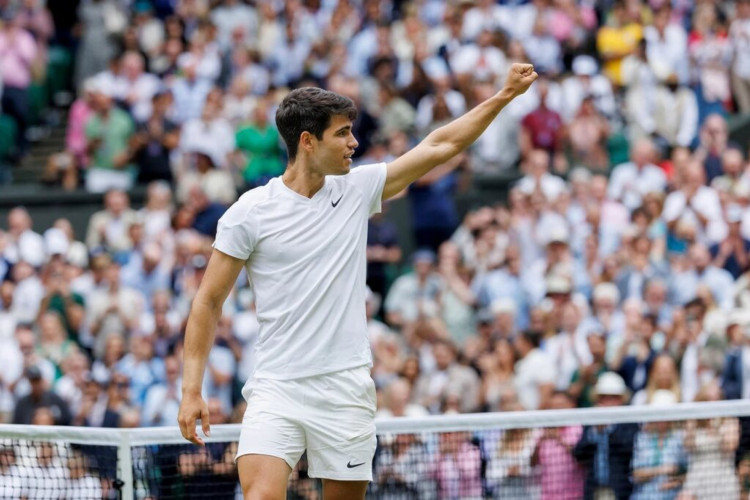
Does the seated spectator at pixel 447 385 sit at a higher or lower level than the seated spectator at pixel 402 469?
higher

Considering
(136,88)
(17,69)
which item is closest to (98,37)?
(17,69)

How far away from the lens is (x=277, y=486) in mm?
6469

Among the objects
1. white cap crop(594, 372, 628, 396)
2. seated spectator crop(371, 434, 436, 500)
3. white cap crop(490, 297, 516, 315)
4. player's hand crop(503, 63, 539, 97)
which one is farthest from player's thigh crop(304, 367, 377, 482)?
white cap crop(490, 297, 516, 315)

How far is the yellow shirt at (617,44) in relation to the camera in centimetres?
1778

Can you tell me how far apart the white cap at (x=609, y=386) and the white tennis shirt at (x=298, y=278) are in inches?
204

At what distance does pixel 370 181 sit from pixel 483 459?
242cm

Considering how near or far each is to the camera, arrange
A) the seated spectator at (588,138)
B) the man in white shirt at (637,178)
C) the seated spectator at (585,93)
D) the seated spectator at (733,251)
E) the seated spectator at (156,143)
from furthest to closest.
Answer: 1. the seated spectator at (156,143)
2. the seated spectator at (585,93)
3. the seated spectator at (588,138)
4. the man in white shirt at (637,178)
5. the seated spectator at (733,251)

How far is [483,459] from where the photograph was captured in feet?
28.6

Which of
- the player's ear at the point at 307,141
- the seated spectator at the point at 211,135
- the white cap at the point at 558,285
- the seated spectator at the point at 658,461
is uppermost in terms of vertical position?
the seated spectator at the point at 211,135

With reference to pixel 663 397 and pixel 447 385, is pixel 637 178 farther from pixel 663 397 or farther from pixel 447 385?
pixel 663 397

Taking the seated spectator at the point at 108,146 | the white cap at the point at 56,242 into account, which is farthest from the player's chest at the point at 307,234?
the seated spectator at the point at 108,146

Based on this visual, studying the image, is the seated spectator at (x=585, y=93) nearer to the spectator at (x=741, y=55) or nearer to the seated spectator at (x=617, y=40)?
the seated spectator at (x=617, y=40)

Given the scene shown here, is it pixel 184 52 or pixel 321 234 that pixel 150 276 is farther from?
pixel 321 234

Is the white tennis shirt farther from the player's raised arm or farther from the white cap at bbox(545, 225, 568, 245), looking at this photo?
the white cap at bbox(545, 225, 568, 245)
